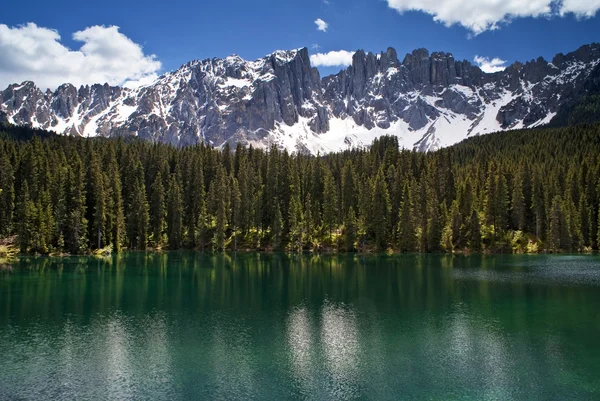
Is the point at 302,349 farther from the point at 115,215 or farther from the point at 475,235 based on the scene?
the point at 475,235

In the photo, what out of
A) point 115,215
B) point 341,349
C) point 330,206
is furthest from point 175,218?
point 341,349

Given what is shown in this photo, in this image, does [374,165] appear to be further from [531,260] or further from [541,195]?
[531,260]

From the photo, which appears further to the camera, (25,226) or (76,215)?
(76,215)

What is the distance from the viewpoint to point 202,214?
402ft

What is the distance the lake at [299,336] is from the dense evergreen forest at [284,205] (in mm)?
37998

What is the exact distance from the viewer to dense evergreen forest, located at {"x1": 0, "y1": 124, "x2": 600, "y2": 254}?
350 feet

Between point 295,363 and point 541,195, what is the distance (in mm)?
109762

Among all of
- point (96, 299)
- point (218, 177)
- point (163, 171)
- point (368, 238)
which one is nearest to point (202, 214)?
Answer: point (218, 177)

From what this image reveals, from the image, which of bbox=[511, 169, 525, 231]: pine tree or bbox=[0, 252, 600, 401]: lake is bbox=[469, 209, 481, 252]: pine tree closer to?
bbox=[511, 169, 525, 231]: pine tree

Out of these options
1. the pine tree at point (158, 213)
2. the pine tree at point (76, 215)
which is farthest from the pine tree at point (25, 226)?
the pine tree at point (158, 213)

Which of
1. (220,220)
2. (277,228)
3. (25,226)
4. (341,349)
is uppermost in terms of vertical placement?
(220,220)

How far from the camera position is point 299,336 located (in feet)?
126

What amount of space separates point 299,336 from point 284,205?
93.5 metres

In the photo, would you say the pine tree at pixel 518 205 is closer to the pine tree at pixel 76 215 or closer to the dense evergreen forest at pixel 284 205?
the dense evergreen forest at pixel 284 205
